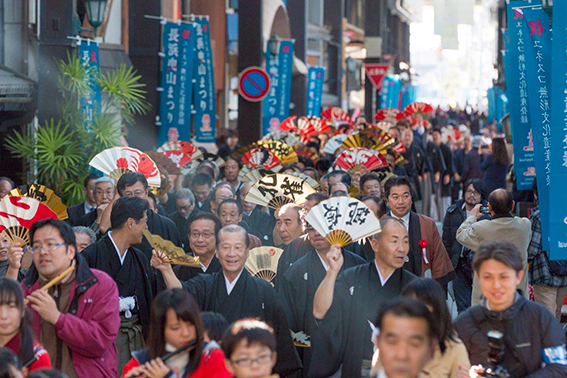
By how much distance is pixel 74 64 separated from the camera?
44.3 ft

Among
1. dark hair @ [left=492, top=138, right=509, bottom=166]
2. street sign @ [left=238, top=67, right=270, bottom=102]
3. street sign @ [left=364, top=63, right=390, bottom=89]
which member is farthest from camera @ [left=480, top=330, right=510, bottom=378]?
street sign @ [left=364, top=63, right=390, bottom=89]

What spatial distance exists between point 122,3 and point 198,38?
210 centimetres

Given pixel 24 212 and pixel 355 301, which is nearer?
pixel 355 301

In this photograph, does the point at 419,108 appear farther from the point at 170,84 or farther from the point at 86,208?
the point at 86,208

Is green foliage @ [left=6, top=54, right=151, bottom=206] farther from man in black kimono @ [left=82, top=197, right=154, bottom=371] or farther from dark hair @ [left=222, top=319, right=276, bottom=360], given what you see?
dark hair @ [left=222, top=319, right=276, bottom=360]

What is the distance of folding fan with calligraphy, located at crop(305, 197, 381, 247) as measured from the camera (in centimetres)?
687

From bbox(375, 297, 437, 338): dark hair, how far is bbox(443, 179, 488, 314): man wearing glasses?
548 centimetres

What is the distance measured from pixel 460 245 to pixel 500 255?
513cm

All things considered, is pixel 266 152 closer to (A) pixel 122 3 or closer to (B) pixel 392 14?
(A) pixel 122 3

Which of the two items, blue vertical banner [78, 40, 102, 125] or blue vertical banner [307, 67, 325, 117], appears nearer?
blue vertical banner [78, 40, 102, 125]

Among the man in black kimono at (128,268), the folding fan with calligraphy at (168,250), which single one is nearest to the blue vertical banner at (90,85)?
the man in black kimono at (128,268)

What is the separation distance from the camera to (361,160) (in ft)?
43.7

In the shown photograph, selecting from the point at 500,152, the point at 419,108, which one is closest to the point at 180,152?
the point at 500,152

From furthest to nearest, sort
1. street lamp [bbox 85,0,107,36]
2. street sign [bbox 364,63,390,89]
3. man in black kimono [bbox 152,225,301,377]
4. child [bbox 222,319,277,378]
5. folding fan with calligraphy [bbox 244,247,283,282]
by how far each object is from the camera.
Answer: street sign [bbox 364,63,390,89] → street lamp [bbox 85,0,107,36] → folding fan with calligraphy [bbox 244,247,283,282] → man in black kimono [bbox 152,225,301,377] → child [bbox 222,319,277,378]
